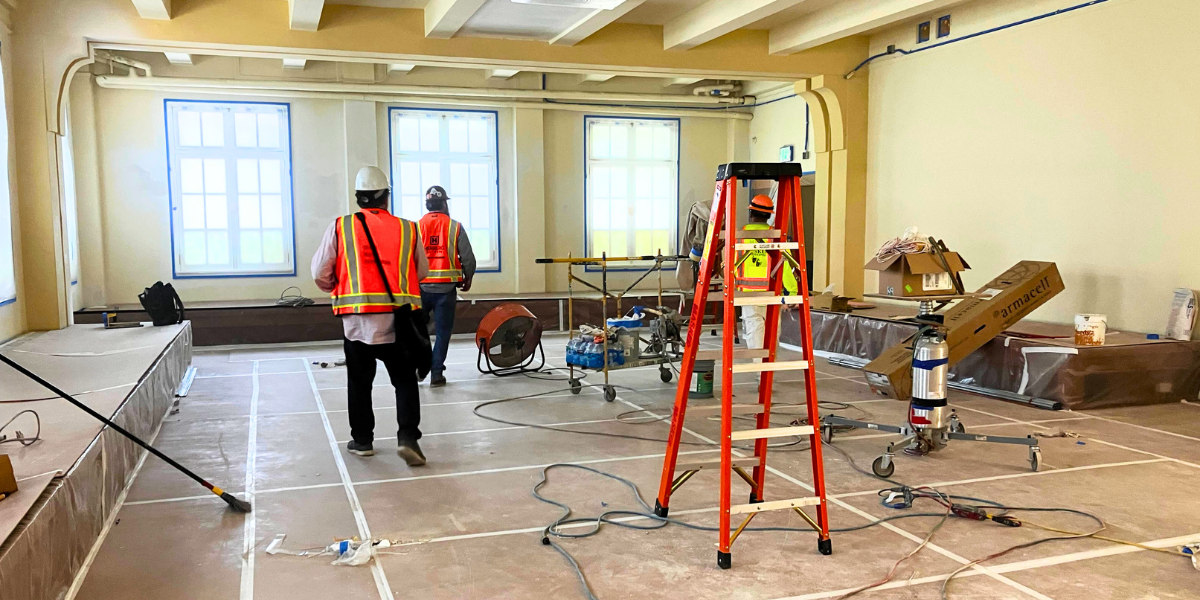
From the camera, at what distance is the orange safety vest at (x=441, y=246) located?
6945 mm

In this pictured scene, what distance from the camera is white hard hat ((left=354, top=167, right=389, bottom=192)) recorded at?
457cm

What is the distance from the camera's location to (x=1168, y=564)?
3148 millimetres

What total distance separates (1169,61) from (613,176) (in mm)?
7009

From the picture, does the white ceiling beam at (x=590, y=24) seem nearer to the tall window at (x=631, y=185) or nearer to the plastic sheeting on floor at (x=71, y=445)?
the tall window at (x=631, y=185)

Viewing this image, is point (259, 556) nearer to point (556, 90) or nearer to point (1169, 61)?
point (1169, 61)

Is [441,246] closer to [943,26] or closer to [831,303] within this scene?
[831,303]

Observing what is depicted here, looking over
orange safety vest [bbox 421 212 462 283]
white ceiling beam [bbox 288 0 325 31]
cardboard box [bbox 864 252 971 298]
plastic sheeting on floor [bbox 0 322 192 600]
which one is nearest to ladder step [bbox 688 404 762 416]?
cardboard box [bbox 864 252 971 298]

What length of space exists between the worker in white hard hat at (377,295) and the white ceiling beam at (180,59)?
6.20 m

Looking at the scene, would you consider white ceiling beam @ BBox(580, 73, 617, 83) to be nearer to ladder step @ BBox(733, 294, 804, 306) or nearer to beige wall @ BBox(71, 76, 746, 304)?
beige wall @ BBox(71, 76, 746, 304)

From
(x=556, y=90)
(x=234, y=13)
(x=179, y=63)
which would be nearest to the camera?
(x=234, y=13)

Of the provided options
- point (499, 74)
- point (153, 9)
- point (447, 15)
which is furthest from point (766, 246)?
point (499, 74)

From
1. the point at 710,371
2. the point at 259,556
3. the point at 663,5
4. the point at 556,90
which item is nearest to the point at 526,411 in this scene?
the point at 710,371

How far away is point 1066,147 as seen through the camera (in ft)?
22.9

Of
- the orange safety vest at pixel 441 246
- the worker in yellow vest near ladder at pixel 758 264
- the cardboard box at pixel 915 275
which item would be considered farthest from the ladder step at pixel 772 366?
the orange safety vest at pixel 441 246
